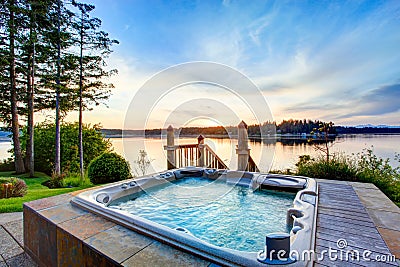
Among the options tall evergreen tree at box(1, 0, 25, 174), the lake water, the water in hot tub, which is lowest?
the water in hot tub

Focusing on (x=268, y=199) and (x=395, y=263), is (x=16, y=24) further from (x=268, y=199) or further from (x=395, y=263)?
(x=395, y=263)

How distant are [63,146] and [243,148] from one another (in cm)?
658

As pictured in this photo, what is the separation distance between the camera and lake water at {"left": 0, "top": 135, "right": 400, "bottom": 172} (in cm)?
461

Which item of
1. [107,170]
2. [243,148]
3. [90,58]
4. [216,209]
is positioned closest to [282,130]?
[243,148]

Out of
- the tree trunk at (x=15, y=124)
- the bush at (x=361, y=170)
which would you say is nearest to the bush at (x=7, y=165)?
the tree trunk at (x=15, y=124)

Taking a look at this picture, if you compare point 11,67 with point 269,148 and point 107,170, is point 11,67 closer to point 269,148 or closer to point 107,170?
point 107,170

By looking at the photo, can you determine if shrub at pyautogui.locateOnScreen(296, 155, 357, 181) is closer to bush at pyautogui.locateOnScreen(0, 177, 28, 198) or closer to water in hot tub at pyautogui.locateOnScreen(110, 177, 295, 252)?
water in hot tub at pyautogui.locateOnScreen(110, 177, 295, 252)

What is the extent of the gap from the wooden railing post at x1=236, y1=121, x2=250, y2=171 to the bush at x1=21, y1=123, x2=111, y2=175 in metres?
6.00

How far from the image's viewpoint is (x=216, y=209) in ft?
9.16

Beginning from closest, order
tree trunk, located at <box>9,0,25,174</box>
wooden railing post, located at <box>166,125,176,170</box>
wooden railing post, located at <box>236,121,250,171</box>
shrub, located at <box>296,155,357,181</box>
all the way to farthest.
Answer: shrub, located at <box>296,155,357,181</box> → wooden railing post, located at <box>236,121,250,171</box> → wooden railing post, located at <box>166,125,176,170</box> → tree trunk, located at <box>9,0,25,174</box>

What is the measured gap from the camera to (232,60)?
4715 mm

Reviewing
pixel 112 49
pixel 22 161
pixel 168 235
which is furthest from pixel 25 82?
pixel 168 235

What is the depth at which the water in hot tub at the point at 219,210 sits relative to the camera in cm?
208

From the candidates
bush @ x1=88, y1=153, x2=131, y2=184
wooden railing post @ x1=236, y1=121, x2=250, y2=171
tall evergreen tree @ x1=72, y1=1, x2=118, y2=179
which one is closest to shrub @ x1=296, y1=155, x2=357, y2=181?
wooden railing post @ x1=236, y1=121, x2=250, y2=171
